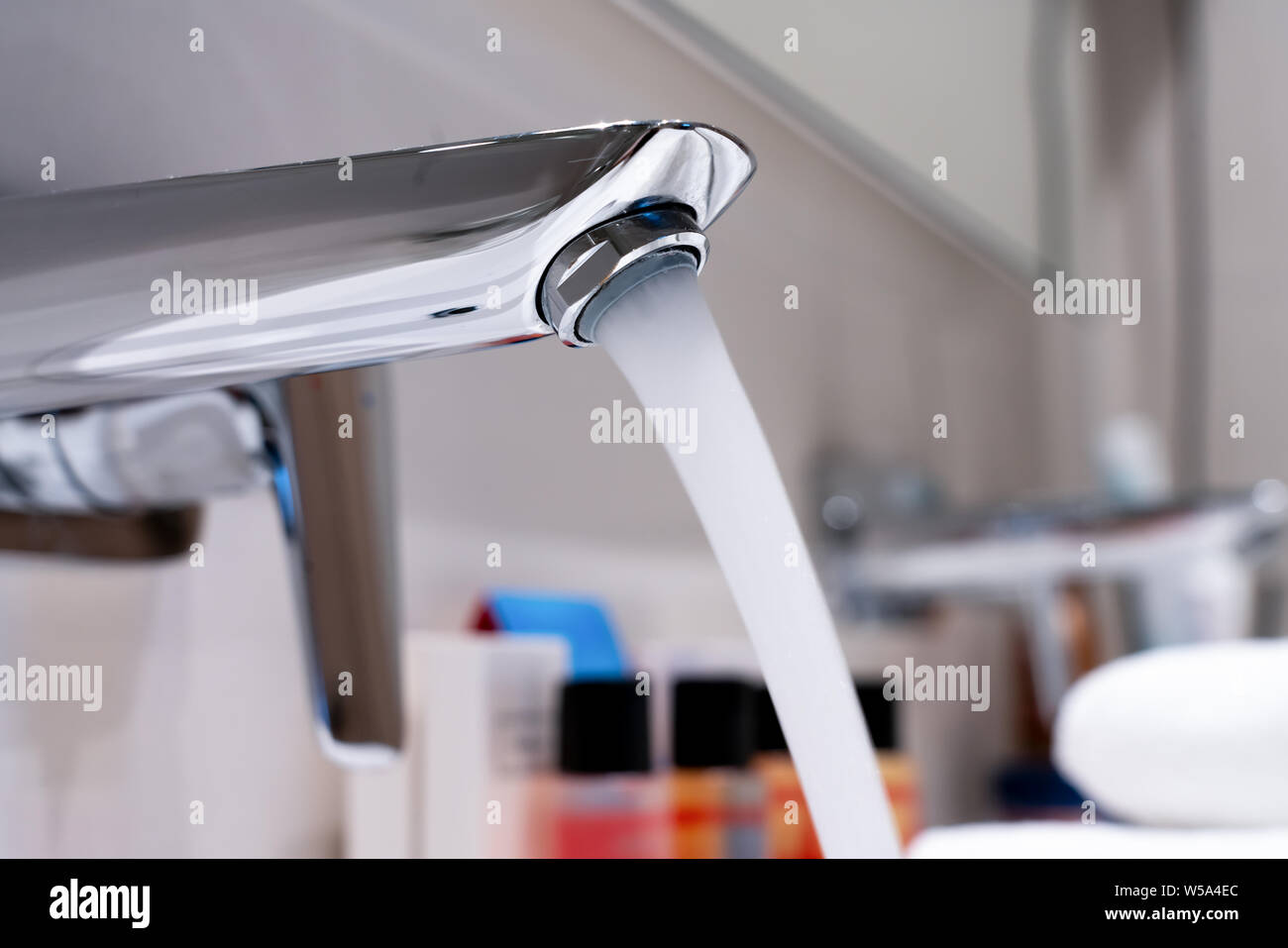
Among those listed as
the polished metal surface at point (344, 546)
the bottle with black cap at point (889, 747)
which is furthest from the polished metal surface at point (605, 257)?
the bottle with black cap at point (889, 747)

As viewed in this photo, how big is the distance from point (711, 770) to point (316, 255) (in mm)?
319

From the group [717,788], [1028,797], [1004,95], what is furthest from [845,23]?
[1028,797]

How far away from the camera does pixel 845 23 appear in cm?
52

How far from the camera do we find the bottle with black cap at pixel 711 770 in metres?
0.44

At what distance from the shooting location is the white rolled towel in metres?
0.33

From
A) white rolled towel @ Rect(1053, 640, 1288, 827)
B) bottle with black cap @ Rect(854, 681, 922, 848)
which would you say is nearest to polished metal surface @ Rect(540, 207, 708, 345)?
white rolled towel @ Rect(1053, 640, 1288, 827)

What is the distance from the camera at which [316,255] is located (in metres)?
0.18

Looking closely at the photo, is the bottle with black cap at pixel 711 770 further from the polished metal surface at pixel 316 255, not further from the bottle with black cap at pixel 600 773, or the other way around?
the polished metal surface at pixel 316 255

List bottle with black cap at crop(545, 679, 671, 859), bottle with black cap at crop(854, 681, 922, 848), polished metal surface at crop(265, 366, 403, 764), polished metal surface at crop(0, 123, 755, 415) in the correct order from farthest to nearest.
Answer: bottle with black cap at crop(854, 681, 922, 848)
bottle with black cap at crop(545, 679, 671, 859)
polished metal surface at crop(265, 366, 403, 764)
polished metal surface at crop(0, 123, 755, 415)

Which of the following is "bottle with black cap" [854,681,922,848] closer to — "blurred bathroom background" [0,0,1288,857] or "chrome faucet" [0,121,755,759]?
"blurred bathroom background" [0,0,1288,857]

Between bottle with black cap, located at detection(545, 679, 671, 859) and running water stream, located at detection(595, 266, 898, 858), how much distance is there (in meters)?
0.20

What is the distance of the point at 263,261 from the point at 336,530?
0.14m

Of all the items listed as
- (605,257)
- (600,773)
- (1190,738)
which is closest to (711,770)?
(600,773)

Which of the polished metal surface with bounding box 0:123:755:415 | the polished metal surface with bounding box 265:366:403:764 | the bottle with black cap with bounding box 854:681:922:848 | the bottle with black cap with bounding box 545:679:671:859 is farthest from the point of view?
the bottle with black cap with bounding box 854:681:922:848
